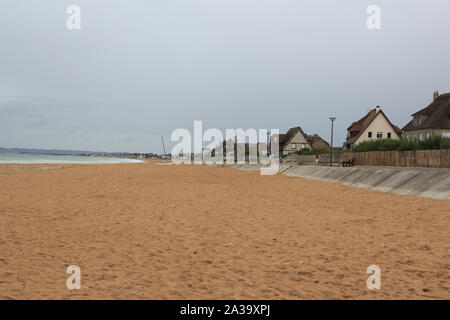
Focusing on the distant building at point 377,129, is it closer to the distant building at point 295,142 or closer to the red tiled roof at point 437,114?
the red tiled roof at point 437,114

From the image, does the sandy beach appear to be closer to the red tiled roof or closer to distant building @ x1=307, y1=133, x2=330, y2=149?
the red tiled roof

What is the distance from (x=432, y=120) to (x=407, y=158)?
85.6 feet

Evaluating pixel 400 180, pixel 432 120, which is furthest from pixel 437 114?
pixel 400 180

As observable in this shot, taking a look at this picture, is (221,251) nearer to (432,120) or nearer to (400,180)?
(400,180)

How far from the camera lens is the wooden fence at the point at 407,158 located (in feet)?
74.7

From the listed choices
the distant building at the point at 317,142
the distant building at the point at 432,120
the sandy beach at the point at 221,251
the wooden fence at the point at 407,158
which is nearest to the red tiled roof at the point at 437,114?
the distant building at the point at 432,120

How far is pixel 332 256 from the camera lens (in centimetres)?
657

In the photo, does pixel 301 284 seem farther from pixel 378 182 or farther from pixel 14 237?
pixel 378 182

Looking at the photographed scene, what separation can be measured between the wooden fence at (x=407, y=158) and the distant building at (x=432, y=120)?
16.6 m

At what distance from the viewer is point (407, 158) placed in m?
27.3
